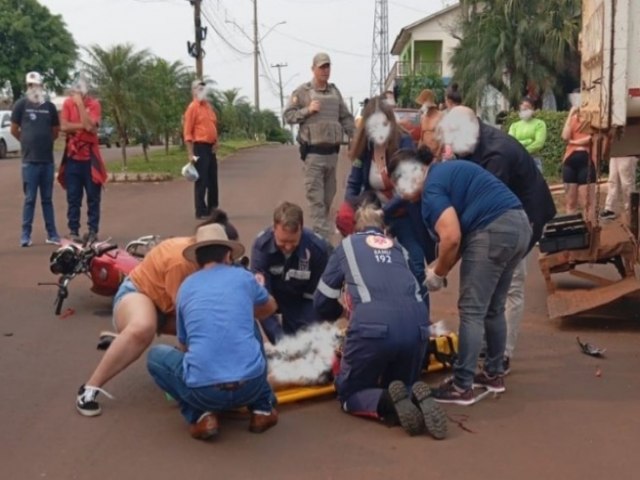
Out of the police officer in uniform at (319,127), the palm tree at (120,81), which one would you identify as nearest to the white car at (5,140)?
the palm tree at (120,81)

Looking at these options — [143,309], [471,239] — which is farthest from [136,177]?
[471,239]

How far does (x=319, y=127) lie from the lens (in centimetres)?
836

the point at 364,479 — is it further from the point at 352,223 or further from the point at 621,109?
the point at 621,109

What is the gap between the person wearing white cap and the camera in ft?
33.4

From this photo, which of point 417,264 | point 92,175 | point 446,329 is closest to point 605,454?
point 417,264

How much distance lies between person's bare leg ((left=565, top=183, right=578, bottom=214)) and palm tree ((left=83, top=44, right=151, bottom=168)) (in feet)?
38.4

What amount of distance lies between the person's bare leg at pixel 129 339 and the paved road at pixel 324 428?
0.80 ft

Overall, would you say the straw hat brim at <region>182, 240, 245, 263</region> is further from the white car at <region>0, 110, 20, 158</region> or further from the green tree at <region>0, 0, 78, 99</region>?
the green tree at <region>0, 0, 78, 99</region>

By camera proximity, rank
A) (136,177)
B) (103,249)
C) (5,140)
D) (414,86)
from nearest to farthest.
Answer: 1. (103,249)
2. (136,177)
3. (5,140)
4. (414,86)

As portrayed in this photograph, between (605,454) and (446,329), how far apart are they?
92.5 inches

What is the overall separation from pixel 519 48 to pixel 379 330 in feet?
93.3

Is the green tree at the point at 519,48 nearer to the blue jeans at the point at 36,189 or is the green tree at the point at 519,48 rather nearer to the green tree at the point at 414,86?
the green tree at the point at 414,86

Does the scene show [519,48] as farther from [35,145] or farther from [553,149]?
[35,145]

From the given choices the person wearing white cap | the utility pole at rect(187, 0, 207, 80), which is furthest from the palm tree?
the person wearing white cap
